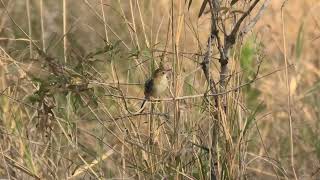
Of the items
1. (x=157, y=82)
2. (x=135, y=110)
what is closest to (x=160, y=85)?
(x=157, y=82)

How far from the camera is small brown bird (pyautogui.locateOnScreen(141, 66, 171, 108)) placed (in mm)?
2504

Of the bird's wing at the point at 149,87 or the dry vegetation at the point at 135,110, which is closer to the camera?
the dry vegetation at the point at 135,110

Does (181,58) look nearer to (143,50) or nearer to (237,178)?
(143,50)

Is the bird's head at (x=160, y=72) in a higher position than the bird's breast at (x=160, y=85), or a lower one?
higher

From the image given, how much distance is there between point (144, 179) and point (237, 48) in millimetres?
565

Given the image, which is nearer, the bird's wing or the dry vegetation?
the dry vegetation

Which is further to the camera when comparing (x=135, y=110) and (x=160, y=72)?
(x=135, y=110)

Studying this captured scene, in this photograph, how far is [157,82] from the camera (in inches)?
98.6

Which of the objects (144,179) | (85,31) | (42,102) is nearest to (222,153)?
(144,179)

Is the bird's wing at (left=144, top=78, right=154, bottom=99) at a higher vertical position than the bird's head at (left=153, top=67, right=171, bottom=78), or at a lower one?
lower

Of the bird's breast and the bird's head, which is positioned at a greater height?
the bird's head

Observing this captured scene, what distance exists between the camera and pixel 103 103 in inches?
102

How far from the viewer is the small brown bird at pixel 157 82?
2504 millimetres

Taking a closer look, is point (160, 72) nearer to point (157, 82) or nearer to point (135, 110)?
point (157, 82)
